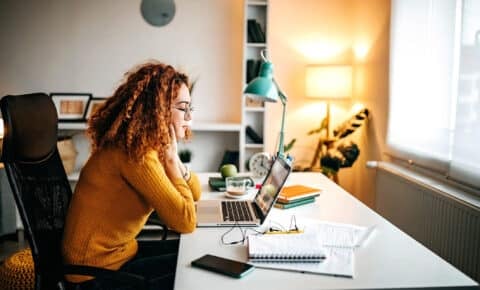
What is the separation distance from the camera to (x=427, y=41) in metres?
2.60

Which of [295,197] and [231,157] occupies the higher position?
[295,197]

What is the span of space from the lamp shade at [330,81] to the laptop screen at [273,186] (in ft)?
5.83

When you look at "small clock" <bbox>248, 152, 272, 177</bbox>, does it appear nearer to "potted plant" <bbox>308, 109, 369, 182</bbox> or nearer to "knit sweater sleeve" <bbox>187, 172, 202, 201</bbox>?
"knit sweater sleeve" <bbox>187, 172, 202, 201</bbox>

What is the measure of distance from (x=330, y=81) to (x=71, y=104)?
6.98 feet

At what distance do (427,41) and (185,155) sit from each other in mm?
2068

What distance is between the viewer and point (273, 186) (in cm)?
175

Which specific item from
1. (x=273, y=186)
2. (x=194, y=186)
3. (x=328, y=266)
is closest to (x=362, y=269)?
(x=328, y=266)

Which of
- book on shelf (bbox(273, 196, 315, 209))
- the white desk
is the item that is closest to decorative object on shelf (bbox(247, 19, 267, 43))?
book on shelf (bbox(273, 196, 315, 209))

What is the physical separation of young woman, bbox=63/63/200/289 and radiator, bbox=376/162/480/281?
128 centimetres

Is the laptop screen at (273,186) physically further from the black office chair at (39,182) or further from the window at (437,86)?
the window at (437,86)

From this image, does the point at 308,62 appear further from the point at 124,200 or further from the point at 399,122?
the point at 124,200

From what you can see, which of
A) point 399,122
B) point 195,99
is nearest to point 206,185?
point 399,122

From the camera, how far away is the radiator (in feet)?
6.61

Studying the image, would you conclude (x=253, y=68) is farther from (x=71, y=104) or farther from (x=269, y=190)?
(x=269, y=190)
